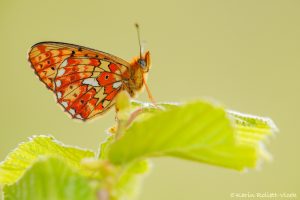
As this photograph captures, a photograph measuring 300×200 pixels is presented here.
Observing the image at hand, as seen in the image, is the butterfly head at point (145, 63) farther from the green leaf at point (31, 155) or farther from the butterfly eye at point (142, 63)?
the green leaf at point (31, 155)

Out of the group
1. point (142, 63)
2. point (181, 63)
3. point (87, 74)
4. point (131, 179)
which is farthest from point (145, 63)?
point (181, 63)

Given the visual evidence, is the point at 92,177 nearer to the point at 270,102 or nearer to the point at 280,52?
the point at 270,102

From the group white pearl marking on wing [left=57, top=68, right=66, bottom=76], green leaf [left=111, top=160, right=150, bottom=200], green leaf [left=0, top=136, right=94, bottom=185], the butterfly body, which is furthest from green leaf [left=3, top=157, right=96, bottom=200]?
white pearl marking on wing [left=57, top=68, right=66, bottom=76]

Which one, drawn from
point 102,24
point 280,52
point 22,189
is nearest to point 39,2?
point 102,24

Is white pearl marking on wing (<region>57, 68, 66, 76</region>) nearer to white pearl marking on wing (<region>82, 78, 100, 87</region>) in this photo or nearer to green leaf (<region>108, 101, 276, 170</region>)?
white pearl marking on wing (<region>82, 78, 100, 87</region>)

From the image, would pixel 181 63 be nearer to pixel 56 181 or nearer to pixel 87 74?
pixel 87 74

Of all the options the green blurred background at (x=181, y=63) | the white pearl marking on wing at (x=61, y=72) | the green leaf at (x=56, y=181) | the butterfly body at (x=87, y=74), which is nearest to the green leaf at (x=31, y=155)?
the green leaf at (x=56, y=181)

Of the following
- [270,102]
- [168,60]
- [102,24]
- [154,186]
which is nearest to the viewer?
[154,186]
